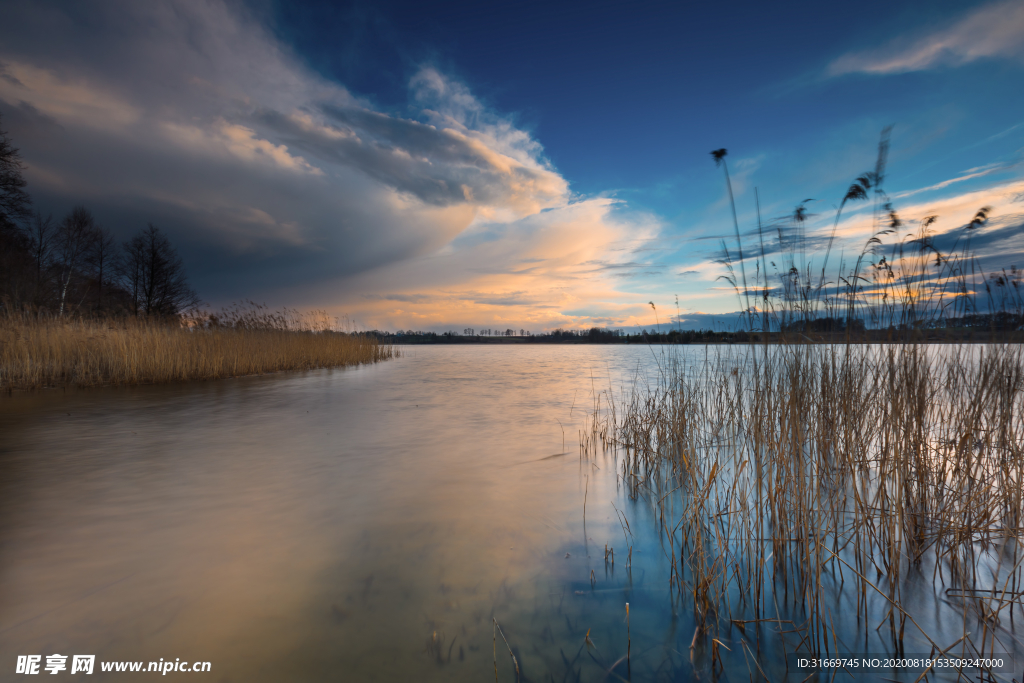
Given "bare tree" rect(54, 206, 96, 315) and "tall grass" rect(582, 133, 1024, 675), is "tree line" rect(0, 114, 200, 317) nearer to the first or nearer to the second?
"bare tree" rect(54, 206, 96, 315)

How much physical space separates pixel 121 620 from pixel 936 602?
15.0ft

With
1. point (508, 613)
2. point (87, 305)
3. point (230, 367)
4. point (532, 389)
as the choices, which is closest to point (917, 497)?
point (508, 613)

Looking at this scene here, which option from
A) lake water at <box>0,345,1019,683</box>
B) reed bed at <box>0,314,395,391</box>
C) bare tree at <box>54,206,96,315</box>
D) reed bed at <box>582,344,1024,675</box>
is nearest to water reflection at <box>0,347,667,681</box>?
lake water at <box>0,345,1019,683</box>

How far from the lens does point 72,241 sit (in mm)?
23219

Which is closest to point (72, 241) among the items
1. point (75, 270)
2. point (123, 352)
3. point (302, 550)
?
point (75, 270)

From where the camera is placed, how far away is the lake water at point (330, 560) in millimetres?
2006

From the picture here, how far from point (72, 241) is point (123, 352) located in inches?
776

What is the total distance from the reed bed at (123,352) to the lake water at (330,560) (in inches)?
244

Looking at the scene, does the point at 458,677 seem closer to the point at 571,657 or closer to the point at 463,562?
the point at 571,657

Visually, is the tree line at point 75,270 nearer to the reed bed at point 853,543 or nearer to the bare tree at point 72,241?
the bare tree at point 72,241

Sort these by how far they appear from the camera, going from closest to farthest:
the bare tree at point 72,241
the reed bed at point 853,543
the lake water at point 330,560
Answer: the lake water at point 330,560, the reed bed at point 853,543, the bare tree at point 72,241

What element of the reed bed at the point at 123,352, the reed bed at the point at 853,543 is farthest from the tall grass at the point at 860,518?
the reed bed at the point at 123,352

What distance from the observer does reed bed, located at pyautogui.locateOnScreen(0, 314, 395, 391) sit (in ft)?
33.1

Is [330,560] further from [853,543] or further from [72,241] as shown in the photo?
[72,241]
